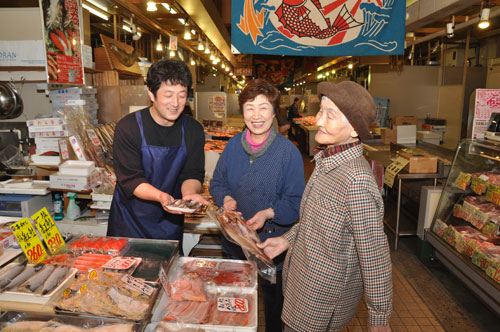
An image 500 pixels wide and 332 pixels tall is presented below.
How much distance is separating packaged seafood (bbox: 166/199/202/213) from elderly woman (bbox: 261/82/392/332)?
60 centimetres

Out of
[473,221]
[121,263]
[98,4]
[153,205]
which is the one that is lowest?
[473,221]

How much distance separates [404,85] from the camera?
916 centimetres

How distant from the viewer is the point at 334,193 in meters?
1.57

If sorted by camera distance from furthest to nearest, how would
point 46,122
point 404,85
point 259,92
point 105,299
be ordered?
1. point 404,85
2. point 46,122
3. point 259,92
4. point 105,299

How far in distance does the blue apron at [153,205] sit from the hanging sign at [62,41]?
1679mm

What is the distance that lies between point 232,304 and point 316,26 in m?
3.70

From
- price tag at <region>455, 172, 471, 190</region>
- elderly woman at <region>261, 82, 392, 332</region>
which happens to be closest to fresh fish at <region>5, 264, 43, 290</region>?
elderly woman at <region>261, 82, 392, 332</region>

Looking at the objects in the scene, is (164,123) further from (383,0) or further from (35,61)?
(383,0)

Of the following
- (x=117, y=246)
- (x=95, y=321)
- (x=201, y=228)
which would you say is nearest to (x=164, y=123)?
(x=117, y=246)

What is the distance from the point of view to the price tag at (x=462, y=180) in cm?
367

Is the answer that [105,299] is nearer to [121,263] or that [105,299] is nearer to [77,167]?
[121,263]

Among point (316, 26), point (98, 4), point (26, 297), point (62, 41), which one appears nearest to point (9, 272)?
point (26, 297)

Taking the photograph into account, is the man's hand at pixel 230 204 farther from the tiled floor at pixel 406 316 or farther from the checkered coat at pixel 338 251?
the tiled floor at pixel 406 316

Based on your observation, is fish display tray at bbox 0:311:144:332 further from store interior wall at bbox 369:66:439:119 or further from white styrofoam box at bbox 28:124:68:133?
store interior wall at bbox 369:66:439:119
